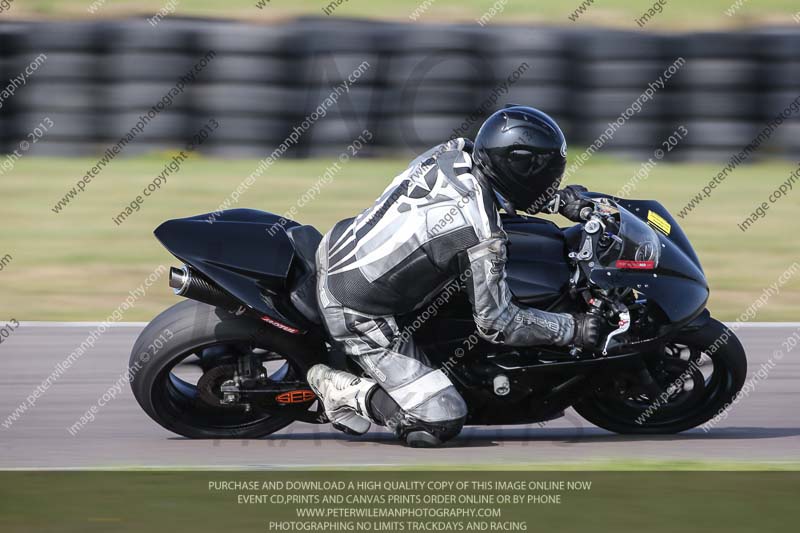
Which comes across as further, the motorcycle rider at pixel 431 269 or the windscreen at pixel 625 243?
the windscreen at pixel 625 243

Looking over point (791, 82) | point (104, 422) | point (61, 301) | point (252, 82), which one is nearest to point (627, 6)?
point (791, 82)

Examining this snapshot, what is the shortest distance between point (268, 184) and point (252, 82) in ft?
3.30

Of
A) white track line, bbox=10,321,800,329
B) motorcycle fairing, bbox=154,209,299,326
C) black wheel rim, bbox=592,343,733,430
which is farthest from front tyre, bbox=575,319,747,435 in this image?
white track line, bbox=10,321,800,329

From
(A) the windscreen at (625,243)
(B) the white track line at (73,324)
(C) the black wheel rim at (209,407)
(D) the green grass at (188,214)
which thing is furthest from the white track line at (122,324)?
(A) the windscreen at (625,243)

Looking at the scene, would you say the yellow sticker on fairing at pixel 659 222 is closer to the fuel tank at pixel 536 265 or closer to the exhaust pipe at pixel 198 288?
the fuel tank at pixel 536 265

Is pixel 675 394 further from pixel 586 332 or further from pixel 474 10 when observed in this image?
pixel 474 10

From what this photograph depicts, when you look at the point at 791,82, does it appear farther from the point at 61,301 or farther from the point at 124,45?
the point at 61,301

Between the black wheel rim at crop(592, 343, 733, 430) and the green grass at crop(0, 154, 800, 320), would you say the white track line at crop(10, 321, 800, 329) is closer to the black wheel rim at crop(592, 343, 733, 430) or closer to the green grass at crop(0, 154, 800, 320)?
the green grass at crop(0, 154, 800, 320)

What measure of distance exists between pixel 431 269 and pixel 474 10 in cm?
1123

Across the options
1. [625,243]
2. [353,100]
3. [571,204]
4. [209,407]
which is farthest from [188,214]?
[625,243]

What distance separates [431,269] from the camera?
16.1ft

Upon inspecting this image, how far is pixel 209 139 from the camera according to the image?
11.8m

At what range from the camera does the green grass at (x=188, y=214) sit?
8375mm

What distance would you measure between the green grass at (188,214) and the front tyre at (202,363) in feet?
8.73
